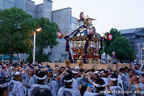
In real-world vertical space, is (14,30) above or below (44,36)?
above

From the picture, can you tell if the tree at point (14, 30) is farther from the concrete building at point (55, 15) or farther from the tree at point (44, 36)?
the concrete building at point (55, 15)

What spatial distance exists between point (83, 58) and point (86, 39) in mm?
2551

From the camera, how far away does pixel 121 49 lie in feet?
148

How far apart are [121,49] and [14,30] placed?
31.9 m

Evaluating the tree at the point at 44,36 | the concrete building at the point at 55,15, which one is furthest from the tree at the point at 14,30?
the concrete building at the point at 55,15

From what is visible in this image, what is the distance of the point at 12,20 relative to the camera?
25.2 metres

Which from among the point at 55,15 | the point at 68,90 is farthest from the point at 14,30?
the point at 68,90

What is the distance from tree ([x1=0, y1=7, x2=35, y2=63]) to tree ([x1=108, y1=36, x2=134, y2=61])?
92.4 feet

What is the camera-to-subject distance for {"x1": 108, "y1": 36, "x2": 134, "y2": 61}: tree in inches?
1767

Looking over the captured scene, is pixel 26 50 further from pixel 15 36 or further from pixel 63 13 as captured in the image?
pixel 63 13

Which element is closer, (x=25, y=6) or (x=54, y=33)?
(x=54, y=33)

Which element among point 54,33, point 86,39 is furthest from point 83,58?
point 54,33

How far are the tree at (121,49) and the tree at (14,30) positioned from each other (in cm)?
2817

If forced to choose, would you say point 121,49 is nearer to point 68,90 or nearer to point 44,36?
point 44,36
